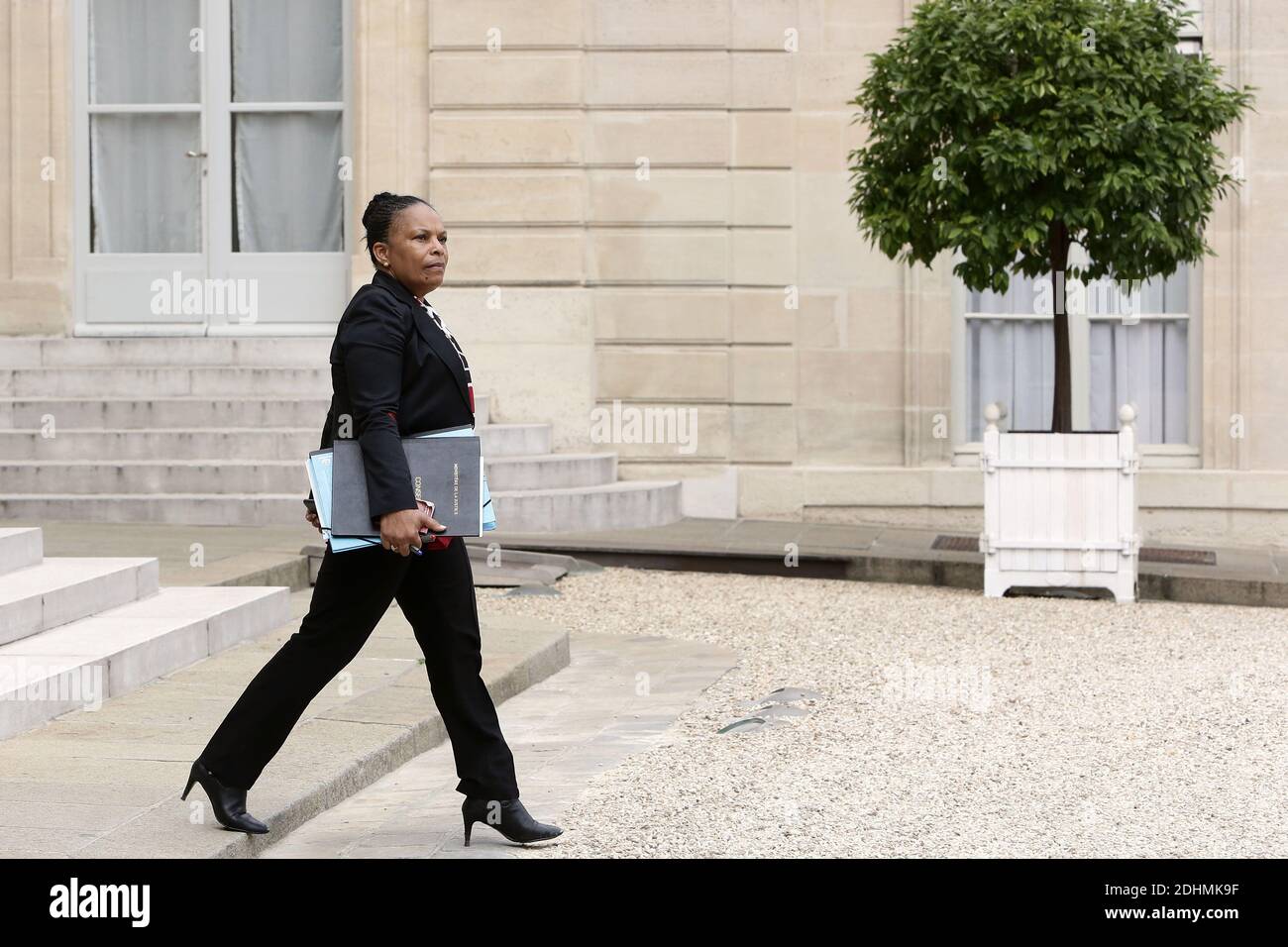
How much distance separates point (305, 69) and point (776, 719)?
30.1 feet

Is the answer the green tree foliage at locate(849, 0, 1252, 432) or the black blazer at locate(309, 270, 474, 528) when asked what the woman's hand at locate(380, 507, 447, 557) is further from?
the green tree foliage at locate(849, 0, 1252, 432)

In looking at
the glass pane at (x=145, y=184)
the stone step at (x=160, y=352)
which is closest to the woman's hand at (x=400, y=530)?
the stone step at (x=160, y=352)

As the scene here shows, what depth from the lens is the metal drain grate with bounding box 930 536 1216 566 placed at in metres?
11.6

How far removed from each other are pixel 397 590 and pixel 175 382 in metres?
8.95

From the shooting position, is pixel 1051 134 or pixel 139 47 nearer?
pixel 1051 134

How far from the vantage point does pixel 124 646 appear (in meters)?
6.50

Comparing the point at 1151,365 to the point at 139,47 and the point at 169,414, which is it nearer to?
the point at 169,414

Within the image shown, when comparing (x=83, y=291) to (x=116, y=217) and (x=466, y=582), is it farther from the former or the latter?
(x=466, y=582)

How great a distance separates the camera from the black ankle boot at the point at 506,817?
462 cm

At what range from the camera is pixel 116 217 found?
14.2 m

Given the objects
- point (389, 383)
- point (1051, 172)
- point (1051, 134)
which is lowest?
point (389, 383)

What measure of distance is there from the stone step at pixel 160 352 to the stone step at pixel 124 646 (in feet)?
17.4

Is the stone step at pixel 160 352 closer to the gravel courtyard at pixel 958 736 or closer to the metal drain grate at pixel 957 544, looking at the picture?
the gravel courtyard at pixel 958 736

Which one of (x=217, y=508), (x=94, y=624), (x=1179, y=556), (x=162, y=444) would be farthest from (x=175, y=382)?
(x=1179, y=556)
